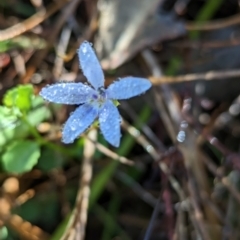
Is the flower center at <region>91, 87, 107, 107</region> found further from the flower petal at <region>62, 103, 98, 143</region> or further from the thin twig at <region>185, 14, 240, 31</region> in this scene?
the thin twig at <region>185, 14, 240, 31</region>

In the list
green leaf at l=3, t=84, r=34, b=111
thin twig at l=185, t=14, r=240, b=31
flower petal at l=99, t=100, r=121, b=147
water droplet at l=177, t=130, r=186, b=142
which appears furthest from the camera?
thin twig at l=185, t=14, r=240, b=31

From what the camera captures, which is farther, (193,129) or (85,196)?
(193,129)

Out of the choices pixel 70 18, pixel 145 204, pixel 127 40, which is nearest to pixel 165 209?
pixel 145 204

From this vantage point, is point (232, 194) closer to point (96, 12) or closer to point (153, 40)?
point (153, 40)

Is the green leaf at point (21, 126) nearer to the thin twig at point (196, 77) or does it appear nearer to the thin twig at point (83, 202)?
the thin twig at point (83, 202)

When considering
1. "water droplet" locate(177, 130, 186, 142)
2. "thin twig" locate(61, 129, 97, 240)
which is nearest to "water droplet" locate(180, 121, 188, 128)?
"water droplet" locate(177, 130, 186, 142)

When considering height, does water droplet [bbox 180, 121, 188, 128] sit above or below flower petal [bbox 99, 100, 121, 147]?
below

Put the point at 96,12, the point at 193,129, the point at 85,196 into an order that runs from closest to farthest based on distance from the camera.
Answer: the point at 85,196 → the point at 193,129 → the point at 96,12
